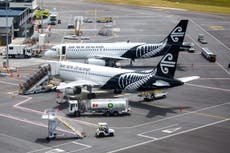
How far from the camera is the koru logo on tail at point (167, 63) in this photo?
83.2 meters

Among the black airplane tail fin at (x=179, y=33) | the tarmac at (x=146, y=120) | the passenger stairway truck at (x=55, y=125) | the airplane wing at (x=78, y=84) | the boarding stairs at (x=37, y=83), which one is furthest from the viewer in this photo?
the black airplane tail fin at (x=179, y=33)

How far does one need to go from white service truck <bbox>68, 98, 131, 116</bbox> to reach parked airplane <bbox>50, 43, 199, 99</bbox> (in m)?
6.64

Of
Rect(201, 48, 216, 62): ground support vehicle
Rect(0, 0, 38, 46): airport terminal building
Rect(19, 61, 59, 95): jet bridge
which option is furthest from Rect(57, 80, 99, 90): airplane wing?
Rect(0, 0, 38, 46): airport terminal building

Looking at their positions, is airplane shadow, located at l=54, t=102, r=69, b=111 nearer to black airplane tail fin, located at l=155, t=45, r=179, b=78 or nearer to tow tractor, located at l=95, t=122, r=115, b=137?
tow tractor, located at l=95, t=122, r=115, b=137

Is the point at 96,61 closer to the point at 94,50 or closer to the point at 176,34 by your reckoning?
the point at 94,50

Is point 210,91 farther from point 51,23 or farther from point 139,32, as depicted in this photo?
point 51,23

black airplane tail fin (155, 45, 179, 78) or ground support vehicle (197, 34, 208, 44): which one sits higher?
black airplane tail fin (155, 45, 179, 78)

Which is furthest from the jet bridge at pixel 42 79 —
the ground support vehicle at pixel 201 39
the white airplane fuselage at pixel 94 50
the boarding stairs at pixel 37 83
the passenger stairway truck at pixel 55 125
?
the ground support vehicle at pixel 201 39

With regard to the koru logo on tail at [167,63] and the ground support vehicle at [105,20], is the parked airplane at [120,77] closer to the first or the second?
the koru logo on tail at [167,63]

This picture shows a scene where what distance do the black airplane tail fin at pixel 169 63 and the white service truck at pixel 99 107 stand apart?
7.87 meters

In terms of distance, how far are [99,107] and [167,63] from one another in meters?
12.0

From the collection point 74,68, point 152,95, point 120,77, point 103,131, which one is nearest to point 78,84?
point 74,68

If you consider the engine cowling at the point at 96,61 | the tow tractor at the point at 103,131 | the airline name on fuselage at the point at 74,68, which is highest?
the airline name on fuselage at the point at 74,68

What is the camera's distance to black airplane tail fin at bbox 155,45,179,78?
272 feet
